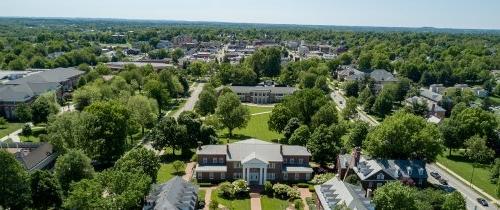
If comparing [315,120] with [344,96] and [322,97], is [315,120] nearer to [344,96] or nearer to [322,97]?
[322,97]

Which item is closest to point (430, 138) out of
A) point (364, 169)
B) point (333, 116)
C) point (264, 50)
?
point (364, 169)

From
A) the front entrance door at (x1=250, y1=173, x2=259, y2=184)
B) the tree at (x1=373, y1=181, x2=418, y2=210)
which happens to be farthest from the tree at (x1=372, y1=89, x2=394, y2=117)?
the tree at (x1=373, y1=181, x2=418, y2=210)

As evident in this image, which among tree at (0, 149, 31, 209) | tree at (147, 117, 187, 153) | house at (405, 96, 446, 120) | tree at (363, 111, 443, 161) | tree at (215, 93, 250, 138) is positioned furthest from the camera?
house at (405, 96, 446, 120)

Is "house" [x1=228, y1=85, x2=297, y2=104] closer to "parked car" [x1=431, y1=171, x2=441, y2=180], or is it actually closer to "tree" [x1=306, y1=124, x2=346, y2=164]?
"tree" [x1=306, y1=124, x2=346, y2=164]

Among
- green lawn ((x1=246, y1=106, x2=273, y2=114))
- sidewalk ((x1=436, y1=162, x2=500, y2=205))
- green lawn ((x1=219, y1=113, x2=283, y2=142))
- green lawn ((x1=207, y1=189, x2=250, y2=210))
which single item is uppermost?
green lawn ((x1=207, y1=189, x2=250, y2=210))

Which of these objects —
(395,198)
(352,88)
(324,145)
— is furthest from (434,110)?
(395,198)

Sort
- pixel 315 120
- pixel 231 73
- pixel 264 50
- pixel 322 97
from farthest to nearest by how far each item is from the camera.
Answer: pixel 264 50
pixel 231 73
pixel 322 97
pixel 315 120

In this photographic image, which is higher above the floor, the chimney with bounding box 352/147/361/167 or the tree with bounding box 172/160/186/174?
the chimney with bounding box 352/147/361/167

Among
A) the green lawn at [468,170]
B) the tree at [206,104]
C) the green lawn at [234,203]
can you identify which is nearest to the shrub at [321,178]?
the green lawn at [234,203]

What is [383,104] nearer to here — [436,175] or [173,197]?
[436,175]
